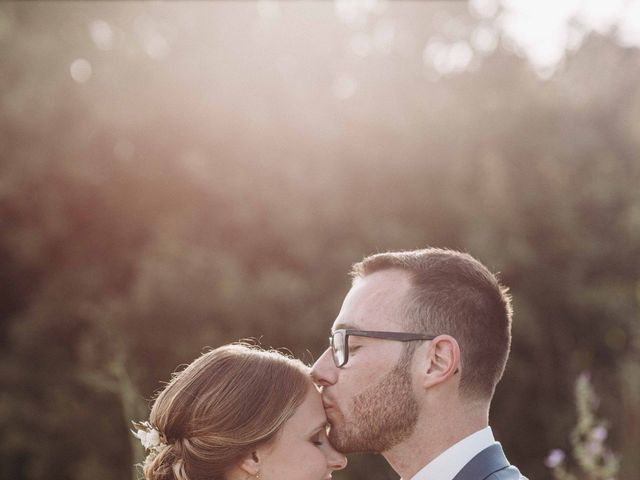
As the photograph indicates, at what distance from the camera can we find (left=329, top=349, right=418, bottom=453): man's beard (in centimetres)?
334

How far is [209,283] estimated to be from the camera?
36.3ft

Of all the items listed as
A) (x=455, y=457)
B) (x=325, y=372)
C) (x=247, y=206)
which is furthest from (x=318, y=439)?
(x=247, y=206)

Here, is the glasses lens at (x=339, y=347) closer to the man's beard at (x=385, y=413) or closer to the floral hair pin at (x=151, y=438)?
the man's beard at (x=385, y=413)

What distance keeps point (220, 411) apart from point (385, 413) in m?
0.68

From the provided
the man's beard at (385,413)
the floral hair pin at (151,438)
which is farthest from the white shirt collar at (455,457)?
the floral hair pin at (151,438)

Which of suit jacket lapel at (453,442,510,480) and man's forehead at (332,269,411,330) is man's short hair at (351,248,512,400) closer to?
man's forehead at (332,269,411,330)

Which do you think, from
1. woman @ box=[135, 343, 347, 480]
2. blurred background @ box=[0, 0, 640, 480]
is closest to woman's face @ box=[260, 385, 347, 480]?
woman @ box=[135, 343, 347, 480]

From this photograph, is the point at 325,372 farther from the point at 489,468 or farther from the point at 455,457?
the point at 489,468

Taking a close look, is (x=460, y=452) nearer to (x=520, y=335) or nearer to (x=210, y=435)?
(x=210, y=435)

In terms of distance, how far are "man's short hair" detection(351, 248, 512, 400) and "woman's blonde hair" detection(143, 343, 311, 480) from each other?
62 centimetres

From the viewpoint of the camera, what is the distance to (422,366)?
335 cm

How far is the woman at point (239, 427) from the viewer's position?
341 cm

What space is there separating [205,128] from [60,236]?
2.71 metres

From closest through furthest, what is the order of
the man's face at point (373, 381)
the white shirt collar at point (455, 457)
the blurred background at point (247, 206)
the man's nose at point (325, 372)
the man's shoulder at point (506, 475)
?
the man's shoulder at point (506, 475), the white shirt collar at point (455, 457), the man's face at point (373, 381), the man's nose at point (325, 372), the blurred background at point (247, 206)
